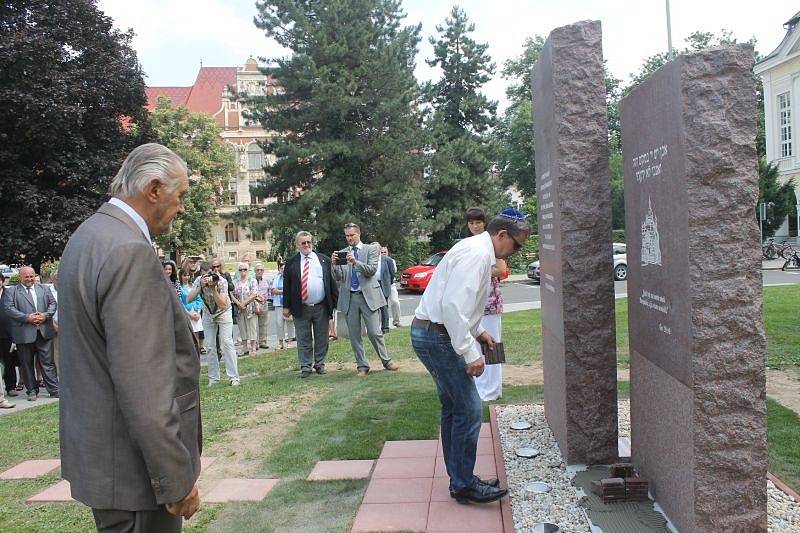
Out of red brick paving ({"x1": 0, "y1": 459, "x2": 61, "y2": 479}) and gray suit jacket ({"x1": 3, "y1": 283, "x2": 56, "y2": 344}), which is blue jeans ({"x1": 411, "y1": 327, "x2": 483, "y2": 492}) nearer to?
red brick paving ({"x1": 0, "y1": 459, "x2": 61, "y2": 479})

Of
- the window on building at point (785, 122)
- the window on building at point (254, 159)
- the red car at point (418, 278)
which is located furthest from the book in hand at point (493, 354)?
the window on building at point (254, 159)

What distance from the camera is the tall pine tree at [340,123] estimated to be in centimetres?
2853

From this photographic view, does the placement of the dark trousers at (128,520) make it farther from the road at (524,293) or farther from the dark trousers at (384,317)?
the road at (524,293)

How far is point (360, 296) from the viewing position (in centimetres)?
944

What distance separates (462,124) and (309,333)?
1127 inches

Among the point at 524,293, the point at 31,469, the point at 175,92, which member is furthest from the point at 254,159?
the point at 31,469

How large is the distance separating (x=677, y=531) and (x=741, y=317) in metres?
1.25

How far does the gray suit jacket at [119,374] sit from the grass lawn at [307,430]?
2.22 m

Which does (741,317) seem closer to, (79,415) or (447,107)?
(79,415)

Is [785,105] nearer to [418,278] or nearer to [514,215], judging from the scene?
[418,278]

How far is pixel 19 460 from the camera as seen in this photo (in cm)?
639

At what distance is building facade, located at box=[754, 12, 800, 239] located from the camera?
3931cm

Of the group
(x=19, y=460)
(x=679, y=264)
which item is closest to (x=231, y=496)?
(x=19, y=460)

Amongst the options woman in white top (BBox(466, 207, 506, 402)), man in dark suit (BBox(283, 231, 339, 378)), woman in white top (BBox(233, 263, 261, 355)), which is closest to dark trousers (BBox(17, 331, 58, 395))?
woman in white top (BBox(233, 263, 261, 355))
